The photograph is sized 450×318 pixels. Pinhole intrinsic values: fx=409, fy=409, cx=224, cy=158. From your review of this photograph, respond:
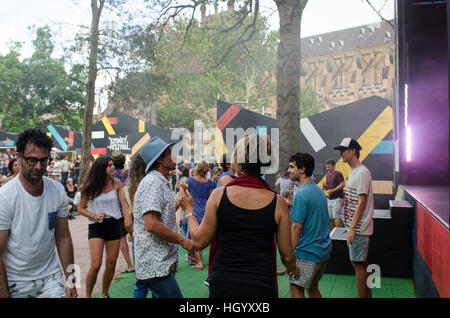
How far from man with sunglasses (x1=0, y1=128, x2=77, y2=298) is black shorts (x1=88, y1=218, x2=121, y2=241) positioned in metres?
1.84

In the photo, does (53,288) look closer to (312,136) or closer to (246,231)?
(246,231)

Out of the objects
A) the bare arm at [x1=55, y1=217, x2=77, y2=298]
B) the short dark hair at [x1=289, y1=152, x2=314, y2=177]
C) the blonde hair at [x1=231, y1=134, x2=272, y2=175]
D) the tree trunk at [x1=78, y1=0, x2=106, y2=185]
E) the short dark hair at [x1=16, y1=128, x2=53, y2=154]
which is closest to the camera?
the blonde hair at [x1=231, y1=134, x2=272, y2=175]

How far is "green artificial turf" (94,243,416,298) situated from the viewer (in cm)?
555

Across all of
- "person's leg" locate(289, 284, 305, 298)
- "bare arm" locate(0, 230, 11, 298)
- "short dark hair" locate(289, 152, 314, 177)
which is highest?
"short dark hair" locate(289, 152, 314, 177)

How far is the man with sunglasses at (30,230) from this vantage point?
2.64 metres

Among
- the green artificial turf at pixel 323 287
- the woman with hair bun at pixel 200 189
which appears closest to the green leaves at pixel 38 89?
the woman with hair bun at pixel 200 189

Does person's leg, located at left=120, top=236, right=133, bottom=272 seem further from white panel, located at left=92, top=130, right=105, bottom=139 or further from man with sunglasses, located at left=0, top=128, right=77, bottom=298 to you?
white panel, located at left=92, top=130, right=105, bottom=139

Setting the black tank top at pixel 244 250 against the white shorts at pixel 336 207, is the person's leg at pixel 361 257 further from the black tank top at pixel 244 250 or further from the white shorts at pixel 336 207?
the white shorts at pixel 336 207

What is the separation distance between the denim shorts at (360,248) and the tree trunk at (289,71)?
4172 millimetres

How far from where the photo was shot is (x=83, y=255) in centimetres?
767

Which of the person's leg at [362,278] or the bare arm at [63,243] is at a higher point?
the bare arm at [63,243]

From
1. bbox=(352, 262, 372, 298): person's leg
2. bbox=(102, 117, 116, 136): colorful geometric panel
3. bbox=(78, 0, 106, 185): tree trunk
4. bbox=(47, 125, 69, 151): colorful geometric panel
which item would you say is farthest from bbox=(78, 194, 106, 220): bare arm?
bbox=(47, 125, 69, 151): colorful geometric panel

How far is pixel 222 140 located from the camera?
17047mm

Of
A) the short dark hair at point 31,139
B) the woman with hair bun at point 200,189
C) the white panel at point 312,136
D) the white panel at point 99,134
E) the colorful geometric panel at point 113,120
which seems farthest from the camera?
the white panel at point 99,134
